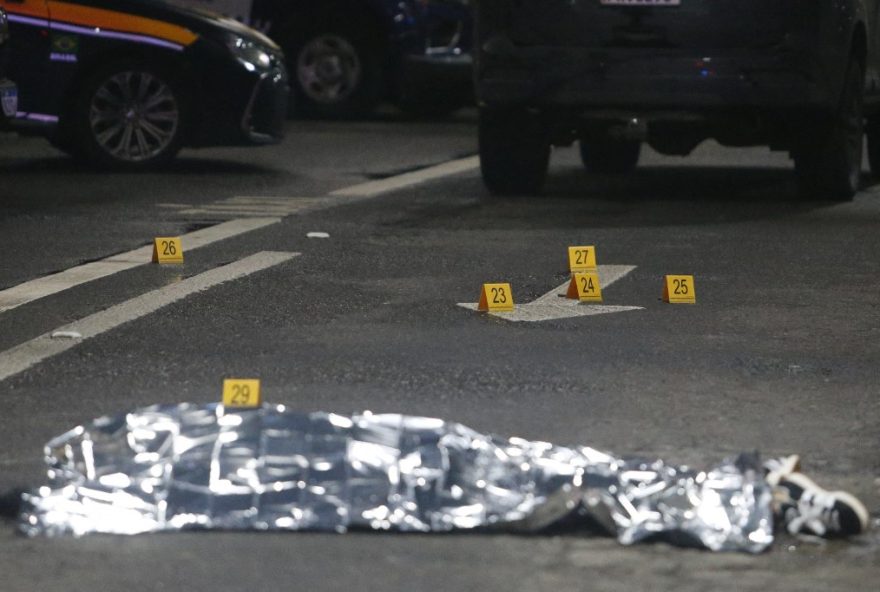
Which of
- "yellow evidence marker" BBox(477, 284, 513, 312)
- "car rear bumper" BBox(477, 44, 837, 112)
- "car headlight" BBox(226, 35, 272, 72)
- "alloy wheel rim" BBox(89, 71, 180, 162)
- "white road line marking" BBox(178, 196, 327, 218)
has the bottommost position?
"white road line marking" BBox(178, 196, 327, 218)

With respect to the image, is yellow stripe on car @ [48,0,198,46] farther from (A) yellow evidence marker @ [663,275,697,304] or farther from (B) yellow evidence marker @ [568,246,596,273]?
(A) yellow evidence marker @ [663,275,697,304]

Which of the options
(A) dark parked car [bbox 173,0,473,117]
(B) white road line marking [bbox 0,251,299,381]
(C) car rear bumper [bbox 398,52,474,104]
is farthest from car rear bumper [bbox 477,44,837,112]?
(A) dark parked car [bbox 173,0,473,117]

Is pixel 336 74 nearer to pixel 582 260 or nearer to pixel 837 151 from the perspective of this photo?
pixel 837 151

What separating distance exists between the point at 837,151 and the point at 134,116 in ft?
15.4

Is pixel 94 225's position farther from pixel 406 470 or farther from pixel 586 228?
pixel 406 470

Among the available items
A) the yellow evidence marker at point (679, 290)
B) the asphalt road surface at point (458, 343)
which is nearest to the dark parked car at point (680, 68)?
the asphalt road surface at point (458, 343)

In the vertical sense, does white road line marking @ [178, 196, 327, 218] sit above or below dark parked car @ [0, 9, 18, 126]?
below

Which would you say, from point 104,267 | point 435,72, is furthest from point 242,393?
point 435,72

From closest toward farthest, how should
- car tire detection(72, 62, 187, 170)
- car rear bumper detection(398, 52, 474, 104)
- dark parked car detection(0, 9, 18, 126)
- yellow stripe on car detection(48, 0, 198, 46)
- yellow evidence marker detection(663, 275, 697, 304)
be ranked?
yellow evidence marker detection(663, 275, 697, 304) → dark parked car detection(0, 9, 18, 126) → yellow stripe on car detection(48, 0, 198, 46) → car tire detection(72, 62, 187, 170) → car rear bumper detection(398, 52, 474, 104)

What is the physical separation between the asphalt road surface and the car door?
0.46m

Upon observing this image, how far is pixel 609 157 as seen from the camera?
14.7 metres

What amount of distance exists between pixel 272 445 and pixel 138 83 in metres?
9.28

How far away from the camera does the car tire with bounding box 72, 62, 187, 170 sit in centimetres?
1362

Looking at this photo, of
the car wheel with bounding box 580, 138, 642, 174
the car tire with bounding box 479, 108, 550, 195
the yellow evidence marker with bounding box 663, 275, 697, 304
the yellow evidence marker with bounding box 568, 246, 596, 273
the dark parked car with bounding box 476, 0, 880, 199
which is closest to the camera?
the yellow evidence marker with bounding box 663, 275, 697, 304
